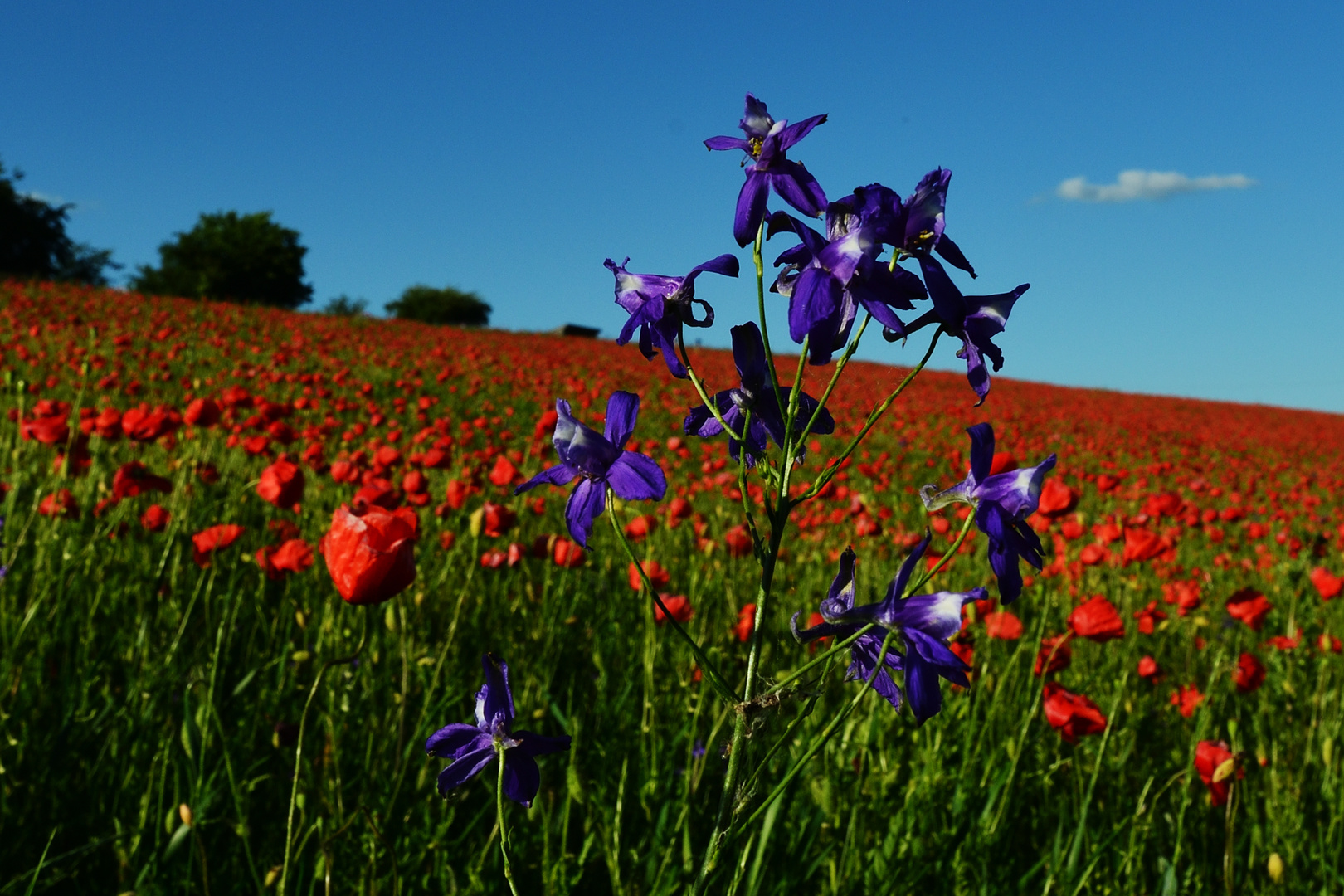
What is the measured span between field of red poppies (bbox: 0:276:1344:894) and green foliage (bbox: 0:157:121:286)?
113 ft

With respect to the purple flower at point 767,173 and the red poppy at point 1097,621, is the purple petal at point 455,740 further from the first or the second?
the red poppy at point 1097,621

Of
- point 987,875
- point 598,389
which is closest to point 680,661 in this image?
point 987,875

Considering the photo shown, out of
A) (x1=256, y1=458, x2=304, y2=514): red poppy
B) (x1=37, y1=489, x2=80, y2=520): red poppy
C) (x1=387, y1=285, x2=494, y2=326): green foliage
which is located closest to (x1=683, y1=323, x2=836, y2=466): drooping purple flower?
(x1=256, y1=458, x2=304, y2=514): red poppy

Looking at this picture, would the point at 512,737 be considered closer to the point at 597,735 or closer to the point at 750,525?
the point at 750,525

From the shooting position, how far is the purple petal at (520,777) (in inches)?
33.4

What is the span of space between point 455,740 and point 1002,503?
577 millimetres

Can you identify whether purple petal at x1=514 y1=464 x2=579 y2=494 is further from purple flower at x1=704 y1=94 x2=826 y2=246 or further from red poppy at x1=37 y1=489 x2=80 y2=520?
red poppy at x1=37 y1=489 x2=80 y2=520

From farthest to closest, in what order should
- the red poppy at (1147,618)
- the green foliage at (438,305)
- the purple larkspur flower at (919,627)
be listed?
the green foliage at (438,305) < the red poppy at (1147,618) < the purple larkspur flower at (919,627)

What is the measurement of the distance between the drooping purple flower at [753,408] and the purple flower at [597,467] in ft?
0.28

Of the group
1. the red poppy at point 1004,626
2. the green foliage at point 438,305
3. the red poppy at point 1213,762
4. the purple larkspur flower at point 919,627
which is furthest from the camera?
the green foliage at point 438,305

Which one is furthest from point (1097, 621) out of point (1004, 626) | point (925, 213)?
point (925, 213)

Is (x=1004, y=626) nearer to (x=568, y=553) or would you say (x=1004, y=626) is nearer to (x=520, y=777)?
(x=568, y=553)

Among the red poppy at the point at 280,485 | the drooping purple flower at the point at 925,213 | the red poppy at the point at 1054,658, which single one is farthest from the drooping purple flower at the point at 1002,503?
the red poppy at the point at 280,485

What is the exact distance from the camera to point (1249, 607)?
7.55 feet
